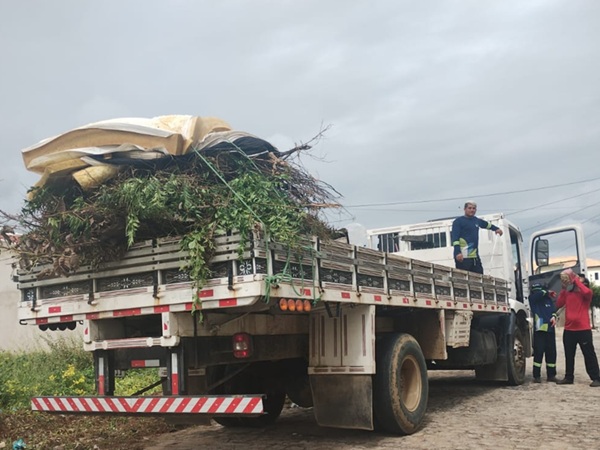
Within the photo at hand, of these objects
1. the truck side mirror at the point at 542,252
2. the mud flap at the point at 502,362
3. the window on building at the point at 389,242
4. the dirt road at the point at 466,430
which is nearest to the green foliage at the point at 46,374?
the dirt road at the point at 466,430

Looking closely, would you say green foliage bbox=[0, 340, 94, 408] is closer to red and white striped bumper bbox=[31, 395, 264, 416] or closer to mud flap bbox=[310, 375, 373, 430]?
red and white striped bumper bbox=[31, 395, 264, 416]

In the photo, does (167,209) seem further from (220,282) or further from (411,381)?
(411,381)

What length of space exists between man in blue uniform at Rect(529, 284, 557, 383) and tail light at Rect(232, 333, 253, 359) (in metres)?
6.82

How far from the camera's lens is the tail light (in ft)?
17.7

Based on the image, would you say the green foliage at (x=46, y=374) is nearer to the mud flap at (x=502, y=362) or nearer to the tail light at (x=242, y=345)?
the tail light at (x=242, y=345)

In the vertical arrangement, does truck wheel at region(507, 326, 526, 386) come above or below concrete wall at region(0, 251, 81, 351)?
below

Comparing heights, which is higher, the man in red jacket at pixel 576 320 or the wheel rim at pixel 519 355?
the man in red jacket at pixel 576 320

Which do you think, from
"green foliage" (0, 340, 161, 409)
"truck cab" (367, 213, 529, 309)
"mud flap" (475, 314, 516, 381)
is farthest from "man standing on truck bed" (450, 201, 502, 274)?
"green foliage" (0, 340, 161, 409)

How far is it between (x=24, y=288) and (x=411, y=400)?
158 inches

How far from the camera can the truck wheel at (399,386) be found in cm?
624

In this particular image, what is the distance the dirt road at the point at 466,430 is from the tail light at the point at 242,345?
1.37m

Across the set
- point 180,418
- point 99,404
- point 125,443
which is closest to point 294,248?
point 180,418

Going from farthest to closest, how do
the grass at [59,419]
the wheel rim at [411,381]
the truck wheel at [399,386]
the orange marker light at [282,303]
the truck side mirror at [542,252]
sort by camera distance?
the truck side mirror at [542,252] < the grass at [59,419] < the wheel rim at [411,381] < the truck wheel at [399,386] < the orange marker light at [282,303]

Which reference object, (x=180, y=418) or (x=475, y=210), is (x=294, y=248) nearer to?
(x=180, y=418)
